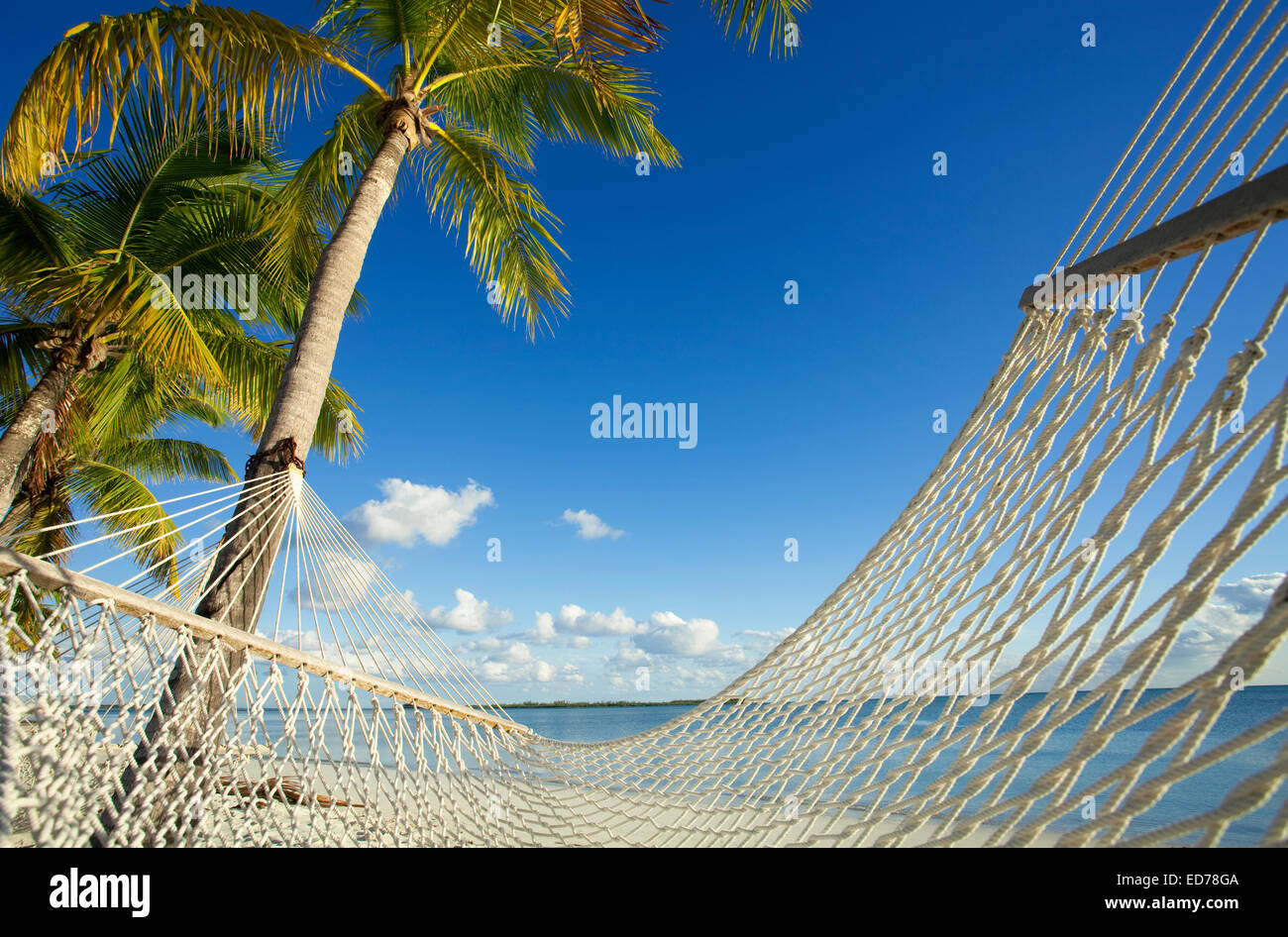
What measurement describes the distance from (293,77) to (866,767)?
3.47 metres

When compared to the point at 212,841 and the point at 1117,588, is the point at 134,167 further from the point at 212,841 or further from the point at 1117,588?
the point at 1117,588

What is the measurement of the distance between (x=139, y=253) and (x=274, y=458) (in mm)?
4225

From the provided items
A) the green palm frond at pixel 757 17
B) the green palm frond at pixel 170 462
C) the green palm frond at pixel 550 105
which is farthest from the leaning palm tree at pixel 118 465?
the green palm frond at pixel 757 17

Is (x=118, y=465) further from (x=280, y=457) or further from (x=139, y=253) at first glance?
(x=280, y=457)

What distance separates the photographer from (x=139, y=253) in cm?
552

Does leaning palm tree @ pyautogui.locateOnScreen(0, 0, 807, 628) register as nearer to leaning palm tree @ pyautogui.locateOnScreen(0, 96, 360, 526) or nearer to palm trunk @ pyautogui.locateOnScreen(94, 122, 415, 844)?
palm trunk @ pyautogui.locateOnScreen(94, 122, 415, 844)

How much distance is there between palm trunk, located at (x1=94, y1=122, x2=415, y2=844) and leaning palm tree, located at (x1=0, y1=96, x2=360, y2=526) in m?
1.68

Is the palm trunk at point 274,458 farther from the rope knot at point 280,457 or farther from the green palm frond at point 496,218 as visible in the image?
the green palm frond at point 496,218

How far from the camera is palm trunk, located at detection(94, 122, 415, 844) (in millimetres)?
1977

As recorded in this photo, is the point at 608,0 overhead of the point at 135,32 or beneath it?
overhead

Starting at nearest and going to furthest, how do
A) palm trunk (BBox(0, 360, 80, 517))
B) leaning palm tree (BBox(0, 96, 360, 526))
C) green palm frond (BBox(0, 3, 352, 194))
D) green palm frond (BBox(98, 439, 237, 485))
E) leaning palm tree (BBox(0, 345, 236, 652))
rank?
1. green palm frond (BBox(0, 3, 352, 194))
2. palm trunk (BBox(0, 360, 80, 517))
3. leaning palm tree (BBox(0, 96, 360, 526))
4. leaning palm tree (BBox(0, 345, 236, 652))
5. green palm frond (BBox(98, 439, 237, 485))

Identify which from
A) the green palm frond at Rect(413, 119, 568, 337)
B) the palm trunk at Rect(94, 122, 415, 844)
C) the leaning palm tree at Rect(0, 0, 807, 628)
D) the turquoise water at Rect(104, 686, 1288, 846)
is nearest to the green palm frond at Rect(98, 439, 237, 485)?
the turquoise water at Rect(104, 686, 1288, 846)
